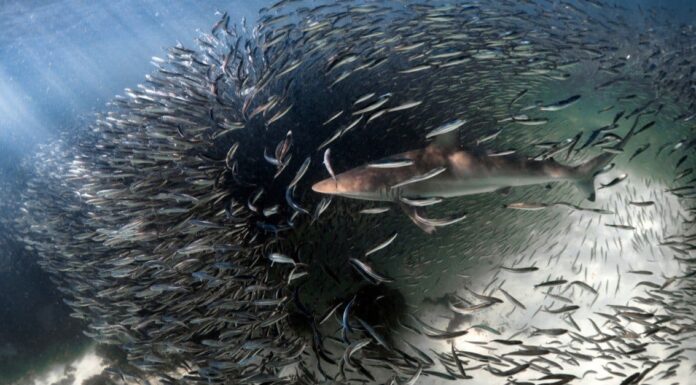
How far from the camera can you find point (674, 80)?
9203mm

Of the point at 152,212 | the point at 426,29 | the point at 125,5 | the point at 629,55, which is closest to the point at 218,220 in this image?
the point at 152,212

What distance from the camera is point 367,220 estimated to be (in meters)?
5.83

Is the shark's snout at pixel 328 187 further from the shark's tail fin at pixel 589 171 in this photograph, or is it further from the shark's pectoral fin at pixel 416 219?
the shark's tail fin at pixel 589 171

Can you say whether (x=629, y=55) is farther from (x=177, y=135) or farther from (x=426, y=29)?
(x=177, y=135)

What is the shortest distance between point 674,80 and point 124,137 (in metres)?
10.9

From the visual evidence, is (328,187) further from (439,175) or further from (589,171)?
(589,171)

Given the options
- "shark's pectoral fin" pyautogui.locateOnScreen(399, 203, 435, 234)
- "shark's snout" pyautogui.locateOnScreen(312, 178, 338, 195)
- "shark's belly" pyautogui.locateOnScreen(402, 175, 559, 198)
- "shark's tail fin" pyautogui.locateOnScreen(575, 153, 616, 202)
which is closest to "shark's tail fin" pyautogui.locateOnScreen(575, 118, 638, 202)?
"shark's tail fin" pyautogui.locateOnScreen(575, 153, 616, 202)

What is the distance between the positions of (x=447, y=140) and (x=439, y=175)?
371mm

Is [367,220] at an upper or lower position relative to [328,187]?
lower

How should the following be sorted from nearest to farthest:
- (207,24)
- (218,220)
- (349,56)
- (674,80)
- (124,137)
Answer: (349,56) → (218,220) → (124,137) → (674,80) → (207,24)

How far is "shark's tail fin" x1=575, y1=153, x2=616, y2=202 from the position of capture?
493 centimetres

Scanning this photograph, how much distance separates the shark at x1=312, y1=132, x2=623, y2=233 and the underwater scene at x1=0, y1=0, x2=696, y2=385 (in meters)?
Answer: 0.02

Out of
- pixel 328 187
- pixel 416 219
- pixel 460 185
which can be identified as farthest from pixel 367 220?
pixel 328 187

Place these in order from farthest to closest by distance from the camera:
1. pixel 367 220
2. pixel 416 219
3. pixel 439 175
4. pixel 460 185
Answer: pixel 367 220
pixel 460 185
pixel 439 175
pixel 416 219
